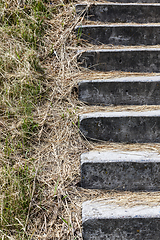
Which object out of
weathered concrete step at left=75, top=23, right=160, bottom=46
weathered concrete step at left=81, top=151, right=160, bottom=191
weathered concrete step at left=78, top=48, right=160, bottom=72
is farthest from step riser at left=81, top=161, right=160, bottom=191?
weathered concrete step at left=75, top=23, right=160, bottom=46

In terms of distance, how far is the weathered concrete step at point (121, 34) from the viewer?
193cm

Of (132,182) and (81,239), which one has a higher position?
(132,182)

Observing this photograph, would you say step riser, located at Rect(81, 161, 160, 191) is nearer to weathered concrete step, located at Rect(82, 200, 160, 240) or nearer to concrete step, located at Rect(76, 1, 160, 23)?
weathered concrete step, located at Rect(82, 200, 160, 240)

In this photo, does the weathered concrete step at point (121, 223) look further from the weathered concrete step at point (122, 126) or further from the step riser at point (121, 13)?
the step riser at point (121, 13)

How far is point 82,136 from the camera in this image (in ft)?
4.85

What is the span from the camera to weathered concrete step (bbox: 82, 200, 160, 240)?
1123 millimetres

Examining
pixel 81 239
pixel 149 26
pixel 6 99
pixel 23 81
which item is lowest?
pixel 81 239

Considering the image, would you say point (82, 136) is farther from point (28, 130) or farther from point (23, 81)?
point (23, 81)

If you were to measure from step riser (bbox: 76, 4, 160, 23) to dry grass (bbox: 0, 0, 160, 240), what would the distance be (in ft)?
0.53

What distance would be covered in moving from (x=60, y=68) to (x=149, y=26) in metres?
0.90

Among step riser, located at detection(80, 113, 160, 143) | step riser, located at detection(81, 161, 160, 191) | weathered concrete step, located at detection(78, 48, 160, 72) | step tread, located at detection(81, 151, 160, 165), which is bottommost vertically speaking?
step riser, located at detection(81, 161, 160, 191)

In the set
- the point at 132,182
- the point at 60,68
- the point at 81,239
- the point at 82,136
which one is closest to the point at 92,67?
the point at 60,68

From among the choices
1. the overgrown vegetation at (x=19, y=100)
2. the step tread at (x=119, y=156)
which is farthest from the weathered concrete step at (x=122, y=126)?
the overgrown vegetation at (x=19, y=100)

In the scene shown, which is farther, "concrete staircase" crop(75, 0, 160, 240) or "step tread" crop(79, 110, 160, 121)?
"step tread" crop(79, 110, 160, 121)
